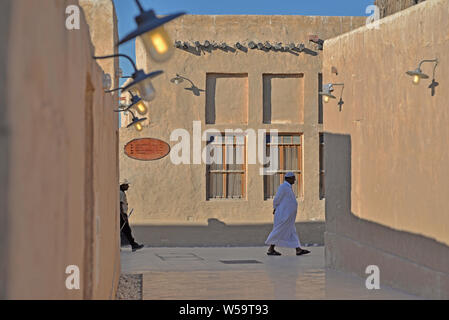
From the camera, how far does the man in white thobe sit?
41.9 feet

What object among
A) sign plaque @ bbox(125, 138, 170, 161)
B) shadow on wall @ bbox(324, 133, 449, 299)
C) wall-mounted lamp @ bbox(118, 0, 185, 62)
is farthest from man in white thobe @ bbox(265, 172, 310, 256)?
wall-mounted lamp @ bbox(118, 0, 185, 62)

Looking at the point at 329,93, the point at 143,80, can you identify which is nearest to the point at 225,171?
the point at 329,93

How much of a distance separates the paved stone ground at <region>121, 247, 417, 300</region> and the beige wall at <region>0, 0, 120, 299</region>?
13.7 ft

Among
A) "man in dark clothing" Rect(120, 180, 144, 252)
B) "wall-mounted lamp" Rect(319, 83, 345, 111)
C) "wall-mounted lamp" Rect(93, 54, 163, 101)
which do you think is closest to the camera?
"wall-mounted lamp" Rect(93, 54, 163, 101)

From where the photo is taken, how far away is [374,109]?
9.52 meters

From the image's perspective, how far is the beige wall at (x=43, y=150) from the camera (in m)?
1.86

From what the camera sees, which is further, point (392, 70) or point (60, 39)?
point (392, 70)

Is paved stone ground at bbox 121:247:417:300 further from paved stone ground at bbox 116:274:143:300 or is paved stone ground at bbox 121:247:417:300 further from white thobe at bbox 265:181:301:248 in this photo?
white thobe at bbox 265:181:301:248
